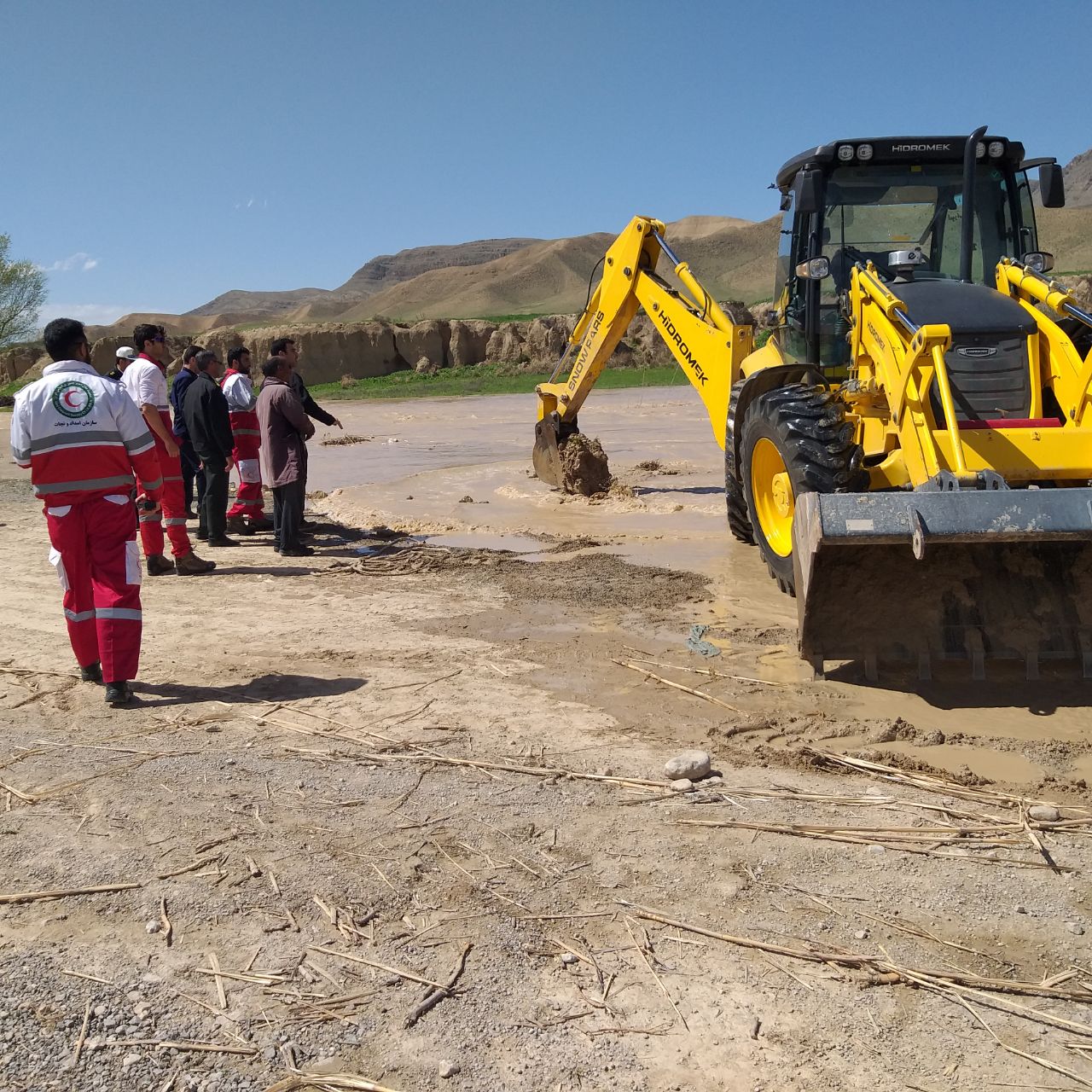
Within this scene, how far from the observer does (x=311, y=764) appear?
4.61 meters

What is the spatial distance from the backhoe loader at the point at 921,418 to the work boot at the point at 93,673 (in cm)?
365

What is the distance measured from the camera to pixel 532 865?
3676mm

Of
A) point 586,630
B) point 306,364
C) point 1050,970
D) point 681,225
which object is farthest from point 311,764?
point 681,225

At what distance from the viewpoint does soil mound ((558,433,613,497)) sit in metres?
12.0

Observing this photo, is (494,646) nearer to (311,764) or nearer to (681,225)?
(311,764)

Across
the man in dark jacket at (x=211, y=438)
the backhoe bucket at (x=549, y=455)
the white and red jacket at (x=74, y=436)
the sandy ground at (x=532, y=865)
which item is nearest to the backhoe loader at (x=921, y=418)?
the sandy ground at (x=532, y=865)

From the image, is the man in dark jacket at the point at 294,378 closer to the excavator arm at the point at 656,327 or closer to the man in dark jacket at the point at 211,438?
the man in dark jacket at the point at 211,438

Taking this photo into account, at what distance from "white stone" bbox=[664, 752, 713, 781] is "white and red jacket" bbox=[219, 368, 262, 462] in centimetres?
723

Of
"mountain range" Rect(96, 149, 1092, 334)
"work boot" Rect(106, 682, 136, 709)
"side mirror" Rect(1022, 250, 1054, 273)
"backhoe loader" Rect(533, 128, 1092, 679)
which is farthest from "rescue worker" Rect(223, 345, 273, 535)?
"mountain range" Rect(96, 149, 1092, 334)

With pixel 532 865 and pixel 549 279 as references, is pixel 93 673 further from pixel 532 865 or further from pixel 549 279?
pixel 549 279

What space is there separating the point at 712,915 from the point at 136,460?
3891 millimetres

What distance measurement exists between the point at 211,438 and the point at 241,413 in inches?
28.4

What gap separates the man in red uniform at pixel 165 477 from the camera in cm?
852

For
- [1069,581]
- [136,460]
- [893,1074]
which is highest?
[136,460]
